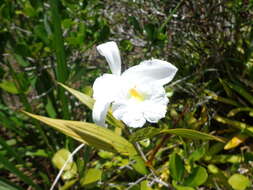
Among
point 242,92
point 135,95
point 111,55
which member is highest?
point 111,55

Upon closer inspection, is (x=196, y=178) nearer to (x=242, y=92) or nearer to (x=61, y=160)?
(x=61, y=160)

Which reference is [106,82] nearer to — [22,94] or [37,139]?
[22,94]

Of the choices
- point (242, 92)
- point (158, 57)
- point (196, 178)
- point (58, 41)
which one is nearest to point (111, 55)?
point (58, 41)

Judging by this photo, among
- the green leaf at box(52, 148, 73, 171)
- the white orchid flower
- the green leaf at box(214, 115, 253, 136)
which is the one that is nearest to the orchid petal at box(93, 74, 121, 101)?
the white orchid flower

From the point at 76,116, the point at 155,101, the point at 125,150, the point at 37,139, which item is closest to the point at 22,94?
the point at 76,116

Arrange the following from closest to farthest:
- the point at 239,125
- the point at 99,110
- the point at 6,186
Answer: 1. the point at 99,110
2. the point at 6,186
3. the point at 239,125

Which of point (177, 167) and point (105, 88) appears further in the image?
point (177, 167)

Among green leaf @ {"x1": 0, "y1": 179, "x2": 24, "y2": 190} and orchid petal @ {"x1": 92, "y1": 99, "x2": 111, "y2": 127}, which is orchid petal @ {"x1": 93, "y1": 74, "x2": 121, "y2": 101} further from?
green leaf @ {"x1": 0, "y1": 179, "x2": 24, "y2": 190}
